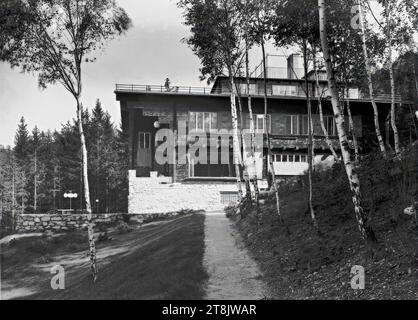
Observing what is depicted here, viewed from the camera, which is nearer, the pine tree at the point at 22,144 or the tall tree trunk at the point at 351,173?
the tall tree trunk at the point at 351,173

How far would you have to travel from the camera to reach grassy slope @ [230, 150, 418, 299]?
10.0 metres

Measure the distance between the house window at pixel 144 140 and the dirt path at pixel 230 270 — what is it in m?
20.5

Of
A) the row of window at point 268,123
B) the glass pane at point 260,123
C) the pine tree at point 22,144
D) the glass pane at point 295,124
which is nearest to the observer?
the row of window at point 268,123

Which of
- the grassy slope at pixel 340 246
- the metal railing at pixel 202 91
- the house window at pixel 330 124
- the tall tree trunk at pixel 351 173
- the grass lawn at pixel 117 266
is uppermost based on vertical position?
the metal railing at pixel 202 91

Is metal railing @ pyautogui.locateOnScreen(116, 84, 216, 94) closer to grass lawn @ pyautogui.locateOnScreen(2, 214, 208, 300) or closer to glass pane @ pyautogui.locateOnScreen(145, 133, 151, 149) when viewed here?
glass pane @ pyautogui.locateOnScreen(145, 133, 151, 149)

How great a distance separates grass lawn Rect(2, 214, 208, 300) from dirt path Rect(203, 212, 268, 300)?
1.23 feet

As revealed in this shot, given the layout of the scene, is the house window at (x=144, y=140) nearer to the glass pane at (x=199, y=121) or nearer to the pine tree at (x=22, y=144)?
the glass pane at (x=199, y=121)

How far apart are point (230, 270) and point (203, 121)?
2788 centimetres

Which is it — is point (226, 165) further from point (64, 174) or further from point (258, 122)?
point (64, 174)

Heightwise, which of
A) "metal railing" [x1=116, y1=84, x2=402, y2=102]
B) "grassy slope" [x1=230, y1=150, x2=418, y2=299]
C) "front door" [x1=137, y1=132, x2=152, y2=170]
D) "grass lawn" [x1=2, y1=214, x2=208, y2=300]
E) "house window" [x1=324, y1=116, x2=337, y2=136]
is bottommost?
"grass lawn" [x1=2, y1=214, x2=208, y2=300]

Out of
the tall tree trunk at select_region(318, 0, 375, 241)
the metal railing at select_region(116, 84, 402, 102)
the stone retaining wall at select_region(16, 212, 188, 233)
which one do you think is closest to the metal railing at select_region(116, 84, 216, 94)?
the metal railing at select_region(116, 84, 402, 102)

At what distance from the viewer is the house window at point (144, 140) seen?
41.7 m

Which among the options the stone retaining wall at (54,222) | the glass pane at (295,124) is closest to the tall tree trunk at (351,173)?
the stone retaining wall at (54,222)
